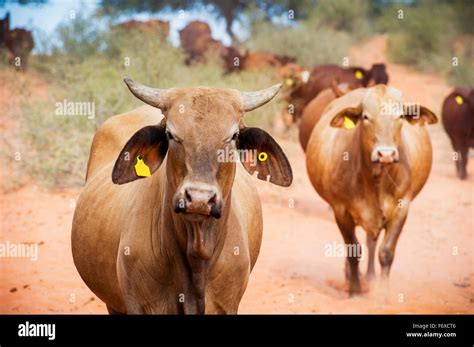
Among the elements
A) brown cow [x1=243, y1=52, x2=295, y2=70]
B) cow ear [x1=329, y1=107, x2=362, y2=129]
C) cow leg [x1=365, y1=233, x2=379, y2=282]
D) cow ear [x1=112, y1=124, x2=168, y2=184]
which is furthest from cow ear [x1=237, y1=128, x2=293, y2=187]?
brown cow [x1=243, y1=52, x2=295, y2=70]

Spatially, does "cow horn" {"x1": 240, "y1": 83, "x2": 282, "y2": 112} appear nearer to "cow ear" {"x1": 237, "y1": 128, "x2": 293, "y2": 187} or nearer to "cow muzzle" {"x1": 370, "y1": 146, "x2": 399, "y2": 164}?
"cow ear" {"x1": 237, "y1": 128, "x2": 293, "y2": 187}

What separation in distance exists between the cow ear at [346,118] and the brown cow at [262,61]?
15.2m

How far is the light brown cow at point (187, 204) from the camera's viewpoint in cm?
520

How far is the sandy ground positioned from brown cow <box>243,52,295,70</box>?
8566 millimetres

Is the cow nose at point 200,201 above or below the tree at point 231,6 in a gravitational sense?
below

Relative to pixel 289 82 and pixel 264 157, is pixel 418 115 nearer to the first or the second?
pixel 264 157

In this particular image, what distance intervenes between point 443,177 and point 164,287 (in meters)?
12.7

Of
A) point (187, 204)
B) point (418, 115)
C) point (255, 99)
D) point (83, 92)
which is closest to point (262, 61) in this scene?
point (83, 92)

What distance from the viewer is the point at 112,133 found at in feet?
24.8

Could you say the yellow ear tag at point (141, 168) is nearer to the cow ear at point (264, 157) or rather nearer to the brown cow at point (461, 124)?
the cow ear at point (264, 157)

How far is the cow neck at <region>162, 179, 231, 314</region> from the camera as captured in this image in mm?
5422

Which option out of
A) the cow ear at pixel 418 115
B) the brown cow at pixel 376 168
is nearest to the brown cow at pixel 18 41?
the brown cow at pixel 376 168

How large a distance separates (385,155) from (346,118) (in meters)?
1.14
